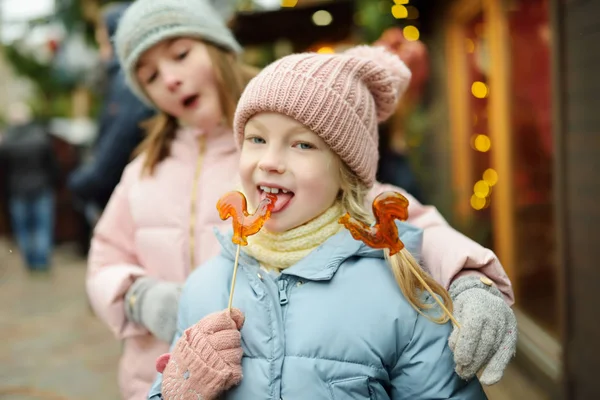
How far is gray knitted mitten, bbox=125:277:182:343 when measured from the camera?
1598 mm

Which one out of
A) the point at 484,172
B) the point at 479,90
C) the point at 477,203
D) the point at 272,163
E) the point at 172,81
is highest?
the point at 172,81

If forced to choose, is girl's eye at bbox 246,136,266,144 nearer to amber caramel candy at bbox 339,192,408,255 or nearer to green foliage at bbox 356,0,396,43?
amber caramel candy at bbox 339,192,408,255

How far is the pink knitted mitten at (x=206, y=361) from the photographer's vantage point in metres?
1.21

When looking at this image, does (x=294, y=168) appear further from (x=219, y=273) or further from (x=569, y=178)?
(x=569, y=178)

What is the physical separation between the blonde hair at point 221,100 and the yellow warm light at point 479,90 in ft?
11.5

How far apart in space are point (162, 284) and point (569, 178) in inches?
85.8

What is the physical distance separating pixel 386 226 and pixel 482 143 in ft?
14.1

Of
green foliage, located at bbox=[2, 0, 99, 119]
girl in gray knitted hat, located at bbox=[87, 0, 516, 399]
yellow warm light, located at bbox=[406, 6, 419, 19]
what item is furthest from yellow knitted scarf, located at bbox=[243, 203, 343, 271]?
green foliage, located at bbox=[2, 0, 99, 119]

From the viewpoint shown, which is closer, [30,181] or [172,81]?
[172,81]

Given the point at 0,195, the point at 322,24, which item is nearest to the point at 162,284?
the point at 322,24

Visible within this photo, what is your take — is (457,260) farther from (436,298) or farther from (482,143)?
(482,143)

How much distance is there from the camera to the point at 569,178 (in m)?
3.01

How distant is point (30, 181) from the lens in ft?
27.3

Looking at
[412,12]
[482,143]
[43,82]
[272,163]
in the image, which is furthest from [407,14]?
[43,82]
